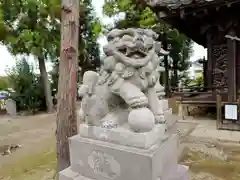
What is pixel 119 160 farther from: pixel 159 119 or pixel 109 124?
pixel 159 119

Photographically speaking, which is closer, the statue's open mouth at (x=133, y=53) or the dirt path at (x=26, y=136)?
the statue's open mouth at (x=133, y=53)

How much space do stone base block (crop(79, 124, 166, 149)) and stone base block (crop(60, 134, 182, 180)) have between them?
29mm

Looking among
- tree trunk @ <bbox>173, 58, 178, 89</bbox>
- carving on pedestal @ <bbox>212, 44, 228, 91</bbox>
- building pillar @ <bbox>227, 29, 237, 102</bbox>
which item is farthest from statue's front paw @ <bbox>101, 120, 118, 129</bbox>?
tree trunk @ <bbox>173, 58, 178, 89</bbox>

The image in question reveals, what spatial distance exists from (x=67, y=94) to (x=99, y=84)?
0.96 meters

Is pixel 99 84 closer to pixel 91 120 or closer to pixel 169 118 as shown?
pixel 91 120

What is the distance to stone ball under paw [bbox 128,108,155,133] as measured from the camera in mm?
1316

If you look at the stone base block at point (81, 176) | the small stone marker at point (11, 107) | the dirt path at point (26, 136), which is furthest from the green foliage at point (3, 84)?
the stone base block at point (81, 176)

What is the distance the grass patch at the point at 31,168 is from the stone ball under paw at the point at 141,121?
208 centimetres

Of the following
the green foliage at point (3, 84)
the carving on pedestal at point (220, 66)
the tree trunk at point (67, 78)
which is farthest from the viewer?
the green foliage at point (3, 84)

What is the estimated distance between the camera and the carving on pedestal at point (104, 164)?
1413 millimetres

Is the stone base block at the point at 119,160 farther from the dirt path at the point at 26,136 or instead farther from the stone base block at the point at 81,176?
the dirt path at the point at 26,136

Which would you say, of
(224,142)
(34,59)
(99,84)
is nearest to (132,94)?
(99,84)

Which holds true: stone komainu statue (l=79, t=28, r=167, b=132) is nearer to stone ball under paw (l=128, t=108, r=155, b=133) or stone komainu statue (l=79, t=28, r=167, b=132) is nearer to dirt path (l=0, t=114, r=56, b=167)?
stone ball under paw (l=128, t=108, r=155, b=133)

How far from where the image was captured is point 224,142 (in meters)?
3.76
